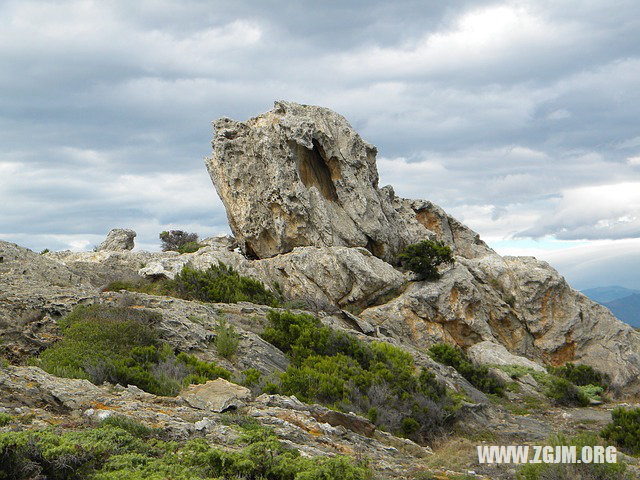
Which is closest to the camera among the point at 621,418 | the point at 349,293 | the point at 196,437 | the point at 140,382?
the point at 196,437

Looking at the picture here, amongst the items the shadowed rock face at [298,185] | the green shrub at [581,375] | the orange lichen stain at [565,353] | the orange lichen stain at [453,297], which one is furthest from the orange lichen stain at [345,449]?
the orange lichen stain at [565,353]

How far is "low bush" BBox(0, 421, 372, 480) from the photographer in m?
5.71

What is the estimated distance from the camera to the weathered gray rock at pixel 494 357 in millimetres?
24719

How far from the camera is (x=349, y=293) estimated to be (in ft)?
90.5

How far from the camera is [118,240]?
140ft

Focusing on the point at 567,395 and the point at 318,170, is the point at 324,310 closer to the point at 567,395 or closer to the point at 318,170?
the point at 567,395

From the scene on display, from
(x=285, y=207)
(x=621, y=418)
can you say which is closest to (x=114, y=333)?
(x=621, y=418)

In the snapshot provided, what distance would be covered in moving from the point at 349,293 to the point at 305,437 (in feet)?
61.3

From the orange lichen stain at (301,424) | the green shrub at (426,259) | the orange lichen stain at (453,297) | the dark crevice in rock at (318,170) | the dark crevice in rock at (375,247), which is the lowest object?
the orange lichen stain at (301,424)

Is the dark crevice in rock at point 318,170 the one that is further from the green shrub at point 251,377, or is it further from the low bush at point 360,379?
the green shrub at point 251,377

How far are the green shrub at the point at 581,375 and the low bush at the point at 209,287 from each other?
1331 cm

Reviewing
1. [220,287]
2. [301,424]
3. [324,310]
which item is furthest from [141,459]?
[324,310]

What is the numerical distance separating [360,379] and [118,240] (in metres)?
33.0

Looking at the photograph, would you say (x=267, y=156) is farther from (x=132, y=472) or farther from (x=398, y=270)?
(x=132, y=472)
